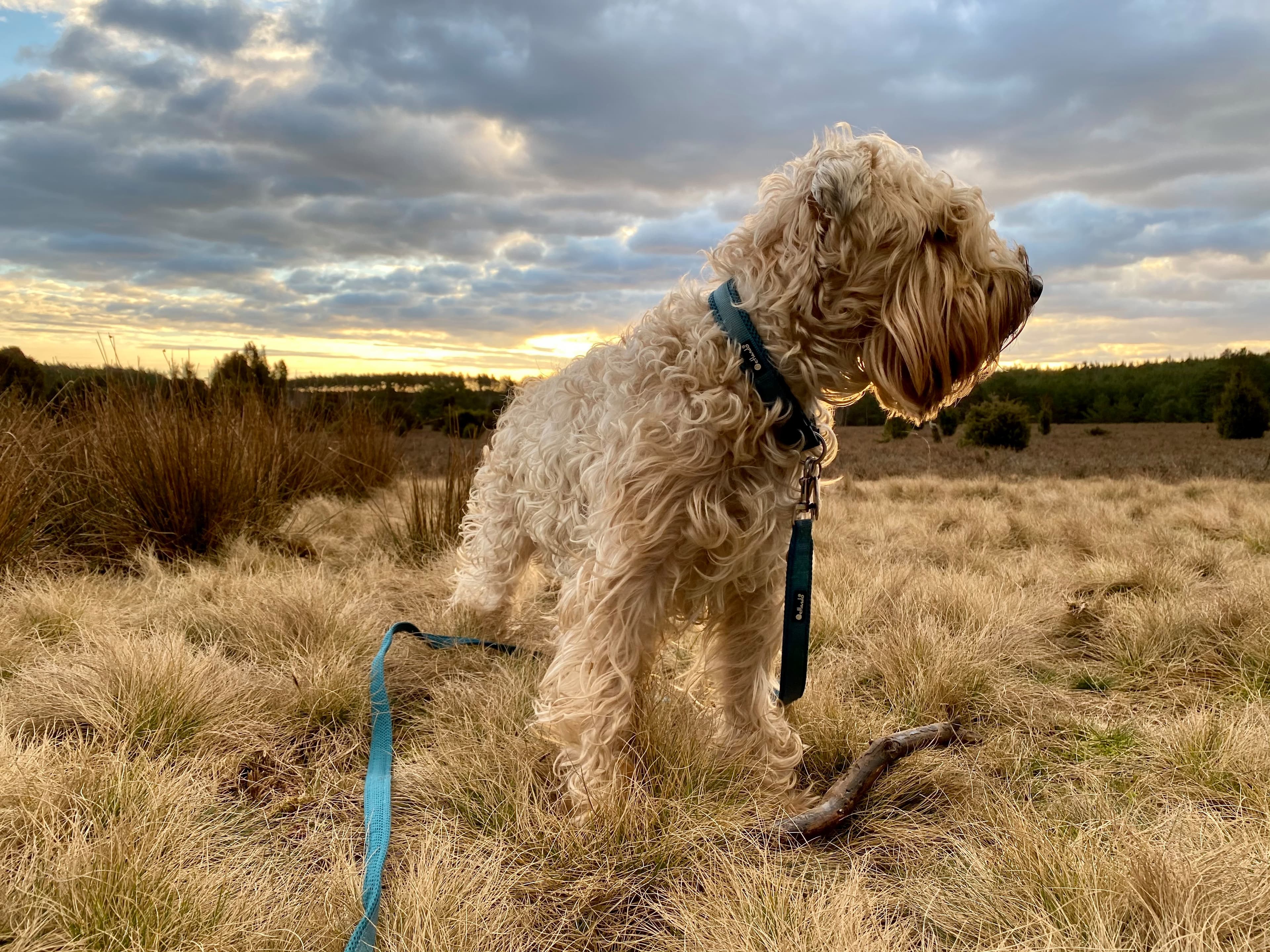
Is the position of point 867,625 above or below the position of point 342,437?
below

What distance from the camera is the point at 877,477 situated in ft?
50.2

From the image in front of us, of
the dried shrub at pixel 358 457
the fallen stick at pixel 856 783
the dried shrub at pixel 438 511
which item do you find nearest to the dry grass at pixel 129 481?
the dried shrub at pixel 438 511

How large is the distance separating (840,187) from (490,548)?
2.95 metres

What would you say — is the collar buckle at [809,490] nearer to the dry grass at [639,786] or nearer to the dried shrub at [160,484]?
the dry grass at [639,786]

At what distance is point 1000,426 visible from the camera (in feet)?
66.1

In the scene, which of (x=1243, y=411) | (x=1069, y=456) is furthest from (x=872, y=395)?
(x=1243, y=411)

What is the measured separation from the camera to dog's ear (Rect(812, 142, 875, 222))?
2459 millimetres

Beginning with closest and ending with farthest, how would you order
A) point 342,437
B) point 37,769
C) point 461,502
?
point 37,769 → point 461,502 → point 342,437

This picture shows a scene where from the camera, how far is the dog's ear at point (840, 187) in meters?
2.46

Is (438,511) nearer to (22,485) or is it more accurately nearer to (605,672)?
(22,485)

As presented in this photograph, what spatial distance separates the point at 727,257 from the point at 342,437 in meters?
8.35

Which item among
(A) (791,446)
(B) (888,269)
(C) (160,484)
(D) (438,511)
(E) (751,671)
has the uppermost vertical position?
(B) (888,269)

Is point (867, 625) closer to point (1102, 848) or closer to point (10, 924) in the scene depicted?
point (1102, 848)

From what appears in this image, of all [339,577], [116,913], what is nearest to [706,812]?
[116,913]
